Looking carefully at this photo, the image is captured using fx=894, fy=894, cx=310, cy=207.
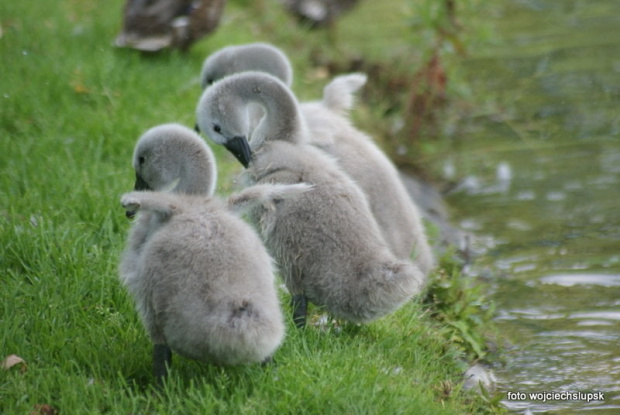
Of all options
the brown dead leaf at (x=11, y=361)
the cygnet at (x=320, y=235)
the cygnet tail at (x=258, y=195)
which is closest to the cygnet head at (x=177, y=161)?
the cygnet tail at (x=258, y=195)

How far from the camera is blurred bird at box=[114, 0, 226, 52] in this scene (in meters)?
9.56

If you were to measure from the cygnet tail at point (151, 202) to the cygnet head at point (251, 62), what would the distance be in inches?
118

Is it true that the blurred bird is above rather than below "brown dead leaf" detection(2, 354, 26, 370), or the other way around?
below

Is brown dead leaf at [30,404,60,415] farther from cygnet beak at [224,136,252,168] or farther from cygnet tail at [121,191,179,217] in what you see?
cygnet beak at [224,136,252,168]

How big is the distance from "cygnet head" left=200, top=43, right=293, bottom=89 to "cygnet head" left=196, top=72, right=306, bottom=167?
61.8 inches

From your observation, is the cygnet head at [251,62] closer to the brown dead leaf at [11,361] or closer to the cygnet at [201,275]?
the cygnet at [201,275]

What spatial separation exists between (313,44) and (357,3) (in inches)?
105

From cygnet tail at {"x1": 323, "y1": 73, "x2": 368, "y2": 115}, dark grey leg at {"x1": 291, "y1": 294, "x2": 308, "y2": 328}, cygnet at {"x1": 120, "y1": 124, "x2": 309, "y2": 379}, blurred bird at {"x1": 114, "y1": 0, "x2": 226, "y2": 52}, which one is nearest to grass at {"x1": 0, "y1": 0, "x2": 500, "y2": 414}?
dark grey leg at {"x1": 291, "y1": 294, "x2": 308, "y2": 328}

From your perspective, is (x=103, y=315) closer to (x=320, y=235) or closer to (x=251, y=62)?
(x=320, y=235)

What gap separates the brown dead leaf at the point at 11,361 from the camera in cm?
433

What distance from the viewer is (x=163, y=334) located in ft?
13.9

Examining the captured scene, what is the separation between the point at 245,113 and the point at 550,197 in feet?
12.2

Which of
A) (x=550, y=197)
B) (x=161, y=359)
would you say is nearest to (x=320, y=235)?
(x=161, y=359)

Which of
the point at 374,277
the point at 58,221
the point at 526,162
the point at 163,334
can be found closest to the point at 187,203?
the point at 163,334
